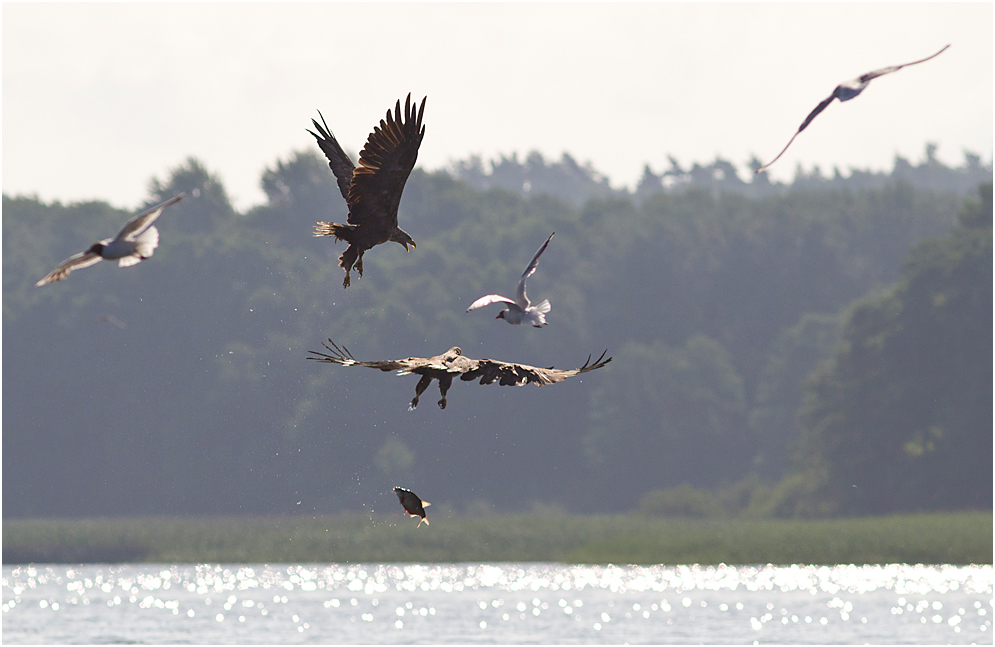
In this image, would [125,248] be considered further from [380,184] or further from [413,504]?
[413,504]

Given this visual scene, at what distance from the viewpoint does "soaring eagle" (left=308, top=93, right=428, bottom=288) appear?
39.5 ft

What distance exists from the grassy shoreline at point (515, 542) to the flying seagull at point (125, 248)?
38.9m

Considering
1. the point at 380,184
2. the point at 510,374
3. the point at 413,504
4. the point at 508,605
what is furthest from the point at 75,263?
the point at 508,605

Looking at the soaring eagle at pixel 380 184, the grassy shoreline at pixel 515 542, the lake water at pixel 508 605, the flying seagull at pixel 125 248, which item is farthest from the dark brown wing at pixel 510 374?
the grassy shoreline at pixel 515 542

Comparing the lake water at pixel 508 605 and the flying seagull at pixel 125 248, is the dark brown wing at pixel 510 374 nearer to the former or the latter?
the flying seagull at pixel 125 248

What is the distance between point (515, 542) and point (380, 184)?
1672 inches

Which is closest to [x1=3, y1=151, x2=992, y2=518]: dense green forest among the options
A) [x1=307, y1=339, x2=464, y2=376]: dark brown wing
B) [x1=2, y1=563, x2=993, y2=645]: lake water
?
[x1=2, y1=563, x2=993, y2=645]: lake water

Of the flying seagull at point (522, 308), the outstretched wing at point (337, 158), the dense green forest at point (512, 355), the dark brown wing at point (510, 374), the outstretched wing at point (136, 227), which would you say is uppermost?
the dense green forest at point (512, 355)

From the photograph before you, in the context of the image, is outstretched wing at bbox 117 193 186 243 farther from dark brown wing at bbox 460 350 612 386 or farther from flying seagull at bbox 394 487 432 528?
flying seagull at bbox 394 487 432 528

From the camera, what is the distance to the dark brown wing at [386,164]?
1202 centimetres

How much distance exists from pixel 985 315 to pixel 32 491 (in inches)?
1765

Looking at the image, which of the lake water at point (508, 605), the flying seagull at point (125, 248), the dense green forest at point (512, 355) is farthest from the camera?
the dense green forest at point (512, 355)

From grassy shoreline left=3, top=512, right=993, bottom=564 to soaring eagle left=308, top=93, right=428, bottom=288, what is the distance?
36.9 m

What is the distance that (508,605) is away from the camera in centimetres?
3628
